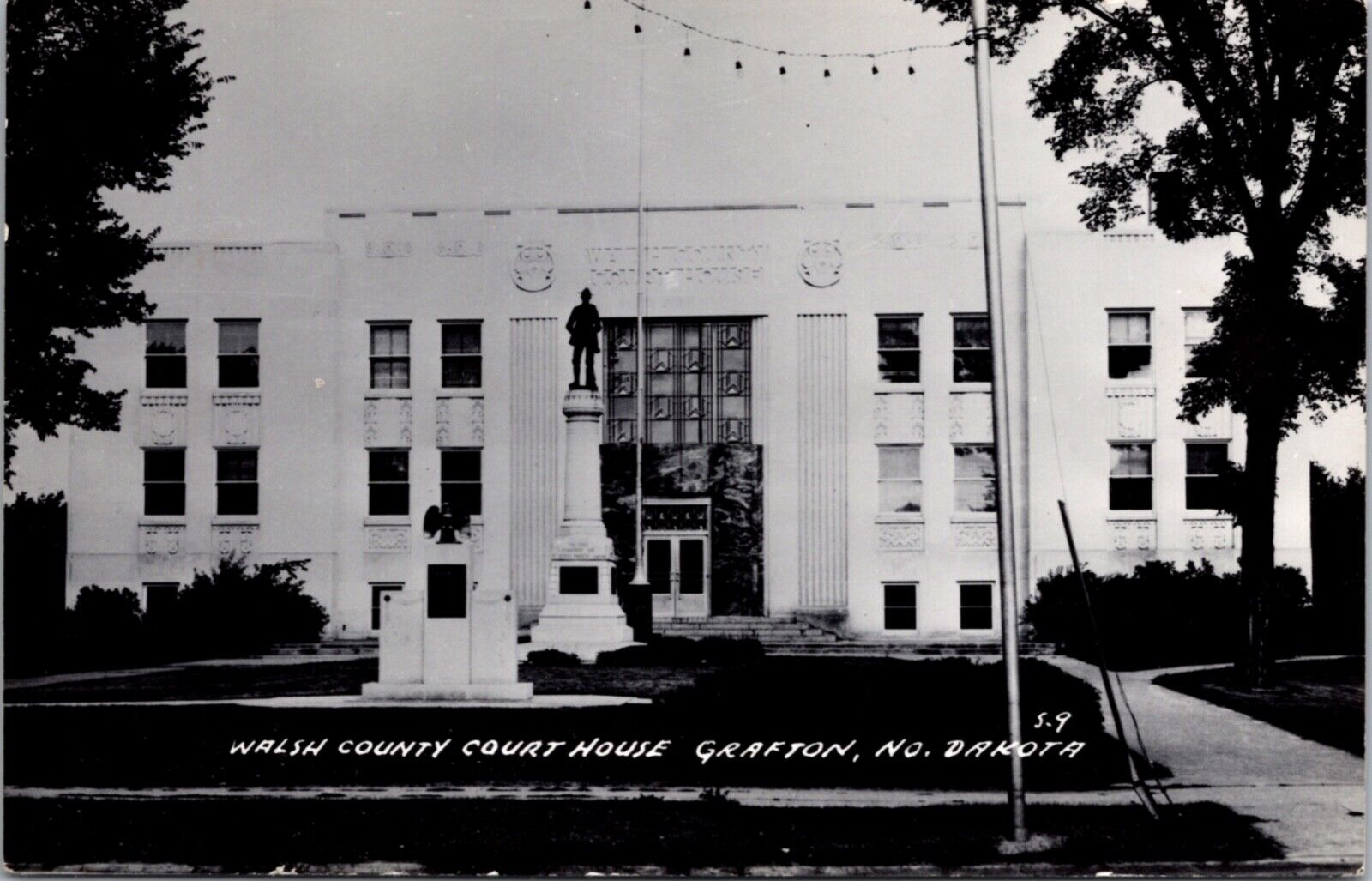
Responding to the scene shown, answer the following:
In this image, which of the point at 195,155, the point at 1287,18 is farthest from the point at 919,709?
→ the point at 195,155

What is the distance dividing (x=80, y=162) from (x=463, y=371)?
19.0ft

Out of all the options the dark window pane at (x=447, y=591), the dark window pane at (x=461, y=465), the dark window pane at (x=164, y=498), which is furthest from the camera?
the dark window pane at (x=461, y=465)

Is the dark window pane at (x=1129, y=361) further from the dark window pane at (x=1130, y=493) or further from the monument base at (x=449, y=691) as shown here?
the monument base at (x=449, y=691)

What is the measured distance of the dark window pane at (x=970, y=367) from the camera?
73.2 ft

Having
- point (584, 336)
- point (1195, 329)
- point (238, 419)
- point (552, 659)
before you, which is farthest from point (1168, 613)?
point (238, 419)

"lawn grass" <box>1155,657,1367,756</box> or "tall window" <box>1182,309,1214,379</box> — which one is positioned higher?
"tall window" <box>1182,309,1214,379</box>

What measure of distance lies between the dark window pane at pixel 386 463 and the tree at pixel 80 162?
3041mm

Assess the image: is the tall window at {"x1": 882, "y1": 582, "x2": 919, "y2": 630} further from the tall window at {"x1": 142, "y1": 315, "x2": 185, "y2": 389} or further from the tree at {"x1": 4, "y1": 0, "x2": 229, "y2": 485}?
the tree at {"x1": 4, "y1": 0, "x2": 229, "y2": 485}

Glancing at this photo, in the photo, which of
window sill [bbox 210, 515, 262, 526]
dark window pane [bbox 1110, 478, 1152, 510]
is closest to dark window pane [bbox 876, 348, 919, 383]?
dark window pane [bbox 1110, 478, 1152, 510]

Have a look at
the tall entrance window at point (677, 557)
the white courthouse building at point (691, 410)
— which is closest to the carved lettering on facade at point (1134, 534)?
the white courthouse building at point (691, 410)

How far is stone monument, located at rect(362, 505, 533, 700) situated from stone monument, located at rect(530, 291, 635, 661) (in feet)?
17.1

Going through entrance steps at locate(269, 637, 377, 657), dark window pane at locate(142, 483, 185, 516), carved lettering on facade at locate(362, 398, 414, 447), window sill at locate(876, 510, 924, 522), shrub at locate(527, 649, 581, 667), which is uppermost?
carved lettering on facade at locate(362, 398, 414, 447)

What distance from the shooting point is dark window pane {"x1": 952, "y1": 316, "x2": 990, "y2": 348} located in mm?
22625

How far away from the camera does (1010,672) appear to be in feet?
33.7
